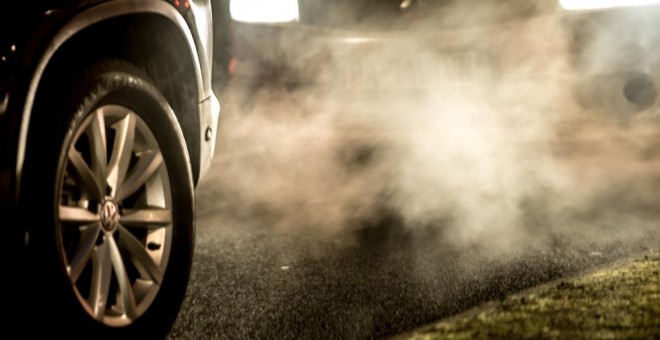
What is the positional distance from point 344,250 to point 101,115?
2156 millimetres

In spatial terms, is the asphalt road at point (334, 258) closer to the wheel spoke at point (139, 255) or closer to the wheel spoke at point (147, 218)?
the wheel spoke at point (139, 255)

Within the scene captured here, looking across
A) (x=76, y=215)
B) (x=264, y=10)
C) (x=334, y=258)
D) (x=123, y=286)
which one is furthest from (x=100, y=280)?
(x=264, y=10)

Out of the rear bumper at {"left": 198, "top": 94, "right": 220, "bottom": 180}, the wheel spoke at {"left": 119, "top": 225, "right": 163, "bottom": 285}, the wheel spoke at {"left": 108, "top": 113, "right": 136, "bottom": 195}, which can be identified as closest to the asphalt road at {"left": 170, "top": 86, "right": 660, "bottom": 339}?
the wheel spoke at {"left": 119, "top": 225, "right": 163, "bottom": 285}

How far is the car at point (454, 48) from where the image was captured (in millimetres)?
6098

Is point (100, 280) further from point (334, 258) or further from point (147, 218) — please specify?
point (334, 258)

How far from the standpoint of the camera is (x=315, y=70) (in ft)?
20.6

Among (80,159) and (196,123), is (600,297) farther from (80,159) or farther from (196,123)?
(80,159)

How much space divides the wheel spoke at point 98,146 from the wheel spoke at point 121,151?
78mm

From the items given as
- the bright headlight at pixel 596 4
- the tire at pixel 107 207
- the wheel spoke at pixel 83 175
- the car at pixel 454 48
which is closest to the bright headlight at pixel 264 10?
the car at pixel 454 48

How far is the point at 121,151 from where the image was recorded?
3.40 meters

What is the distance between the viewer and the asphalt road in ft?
13.0

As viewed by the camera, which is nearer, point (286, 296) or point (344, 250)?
point (286, 296)

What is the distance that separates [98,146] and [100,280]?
1.29 feet

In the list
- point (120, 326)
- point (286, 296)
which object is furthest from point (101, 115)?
point (286, 296)
